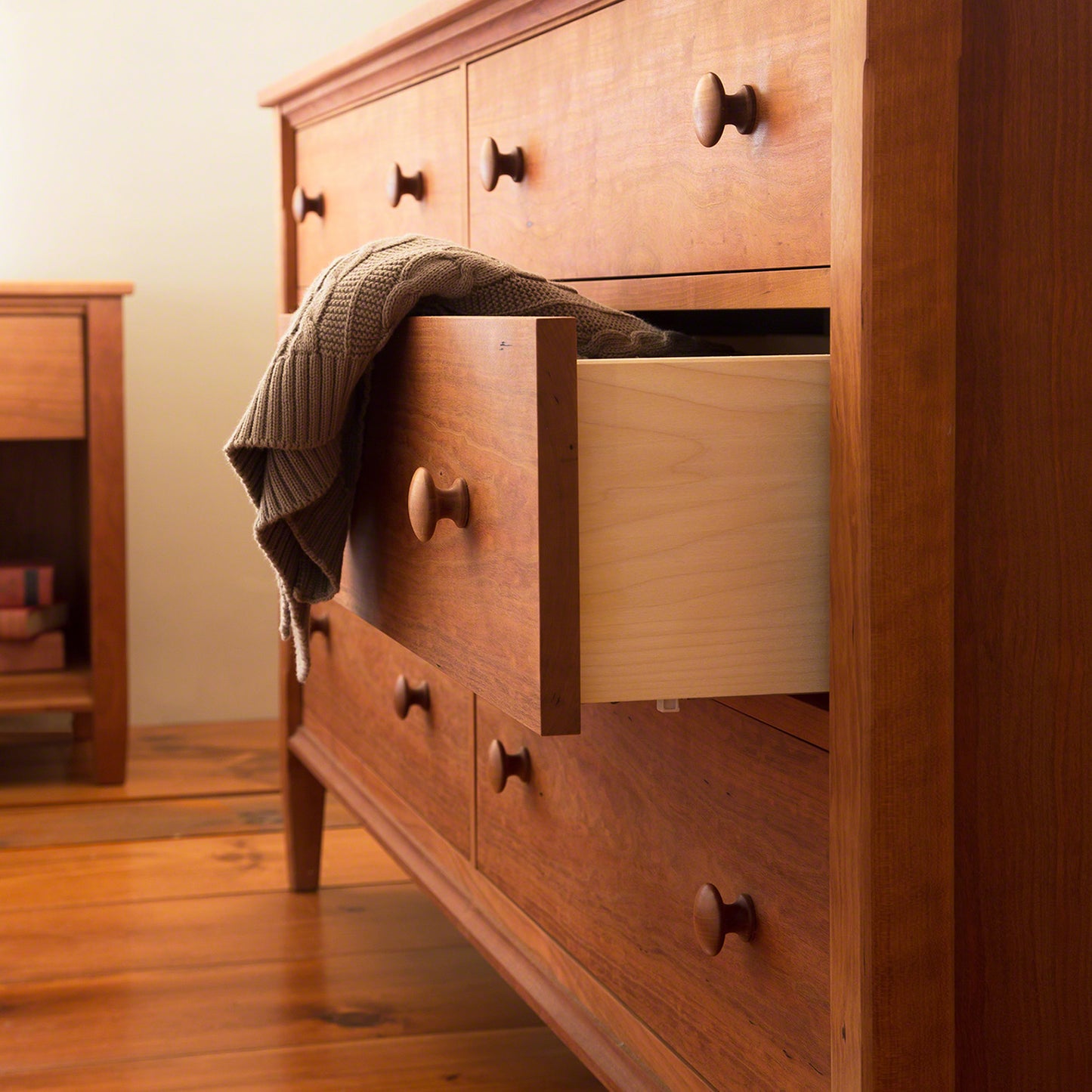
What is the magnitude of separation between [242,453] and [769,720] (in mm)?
332

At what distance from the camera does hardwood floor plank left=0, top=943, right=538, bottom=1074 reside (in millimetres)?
1266

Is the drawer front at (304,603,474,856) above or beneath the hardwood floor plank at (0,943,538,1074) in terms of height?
above

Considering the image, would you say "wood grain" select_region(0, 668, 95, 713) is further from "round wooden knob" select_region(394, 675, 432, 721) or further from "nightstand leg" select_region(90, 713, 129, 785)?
"round wooden knob" select_region(394, 675, 432, 721)

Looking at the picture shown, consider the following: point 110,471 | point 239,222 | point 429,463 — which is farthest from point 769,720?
point 239,222

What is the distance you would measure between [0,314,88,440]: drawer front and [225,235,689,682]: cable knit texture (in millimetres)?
1263

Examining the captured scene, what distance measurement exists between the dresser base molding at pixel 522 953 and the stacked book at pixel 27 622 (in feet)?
2.65

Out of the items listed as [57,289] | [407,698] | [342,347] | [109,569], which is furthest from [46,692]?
[342,347]

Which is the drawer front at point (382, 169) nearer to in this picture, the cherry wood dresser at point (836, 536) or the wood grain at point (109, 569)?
the cherry wood dresser at point (836, 536)

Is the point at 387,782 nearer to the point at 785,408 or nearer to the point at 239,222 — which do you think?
the point at 785,408

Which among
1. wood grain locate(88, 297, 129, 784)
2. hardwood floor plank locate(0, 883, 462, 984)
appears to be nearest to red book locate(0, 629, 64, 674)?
wood grain locate(88, 297, 129, 784)

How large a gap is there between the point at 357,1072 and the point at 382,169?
0.79 m

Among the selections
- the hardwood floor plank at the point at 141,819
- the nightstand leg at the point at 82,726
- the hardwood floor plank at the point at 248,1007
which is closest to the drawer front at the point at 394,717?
the hardwood floor plank at the point at 248,1007

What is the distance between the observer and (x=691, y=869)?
2.67ft

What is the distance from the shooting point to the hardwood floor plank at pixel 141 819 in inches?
73.1
